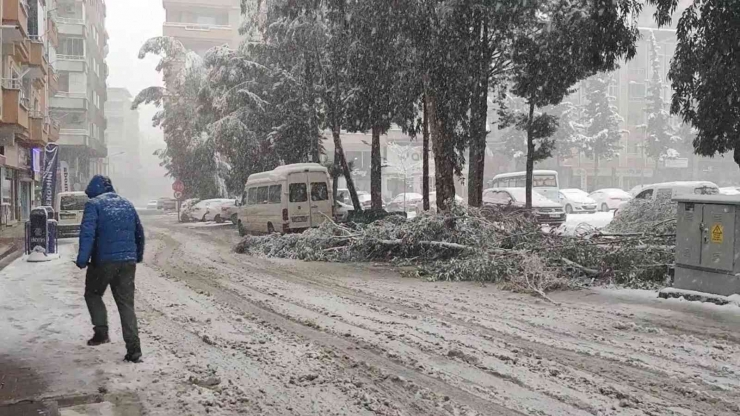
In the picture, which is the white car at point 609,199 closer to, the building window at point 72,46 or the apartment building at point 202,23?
the apartment building at point 202,23

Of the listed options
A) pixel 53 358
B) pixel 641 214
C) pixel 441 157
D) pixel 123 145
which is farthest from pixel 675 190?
pixel 123 145

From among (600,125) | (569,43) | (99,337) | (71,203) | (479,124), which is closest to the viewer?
(99,337)

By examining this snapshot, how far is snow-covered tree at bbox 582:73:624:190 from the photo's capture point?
2318 inches

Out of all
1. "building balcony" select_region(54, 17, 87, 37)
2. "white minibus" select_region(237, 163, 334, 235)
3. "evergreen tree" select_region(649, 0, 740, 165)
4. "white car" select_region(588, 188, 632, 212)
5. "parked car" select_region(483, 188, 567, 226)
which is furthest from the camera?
"building balcony" select_region(54, 17, 87, 37)

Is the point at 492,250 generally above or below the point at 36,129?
below

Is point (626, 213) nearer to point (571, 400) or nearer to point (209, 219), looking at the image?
point (571, 400)

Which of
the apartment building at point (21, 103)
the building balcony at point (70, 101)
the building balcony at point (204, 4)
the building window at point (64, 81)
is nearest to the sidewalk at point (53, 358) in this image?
the apartment building at point (21, 103)

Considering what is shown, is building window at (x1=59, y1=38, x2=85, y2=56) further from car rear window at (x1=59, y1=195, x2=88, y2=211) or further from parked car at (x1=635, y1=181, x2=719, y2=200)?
parked car at (x1=635, y1=181, x2=719, y2=200)

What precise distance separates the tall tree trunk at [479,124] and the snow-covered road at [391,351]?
26.4 feet

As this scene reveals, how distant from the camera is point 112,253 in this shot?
19.0 feet

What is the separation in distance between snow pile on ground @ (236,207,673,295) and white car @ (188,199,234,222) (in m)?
19.5

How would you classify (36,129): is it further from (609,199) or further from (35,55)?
(609,199)

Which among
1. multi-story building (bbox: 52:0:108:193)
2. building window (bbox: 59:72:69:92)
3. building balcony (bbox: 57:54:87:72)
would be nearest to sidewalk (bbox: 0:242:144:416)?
multi-story building (bbox: 52:0:108:193)

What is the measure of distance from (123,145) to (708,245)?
410ft
